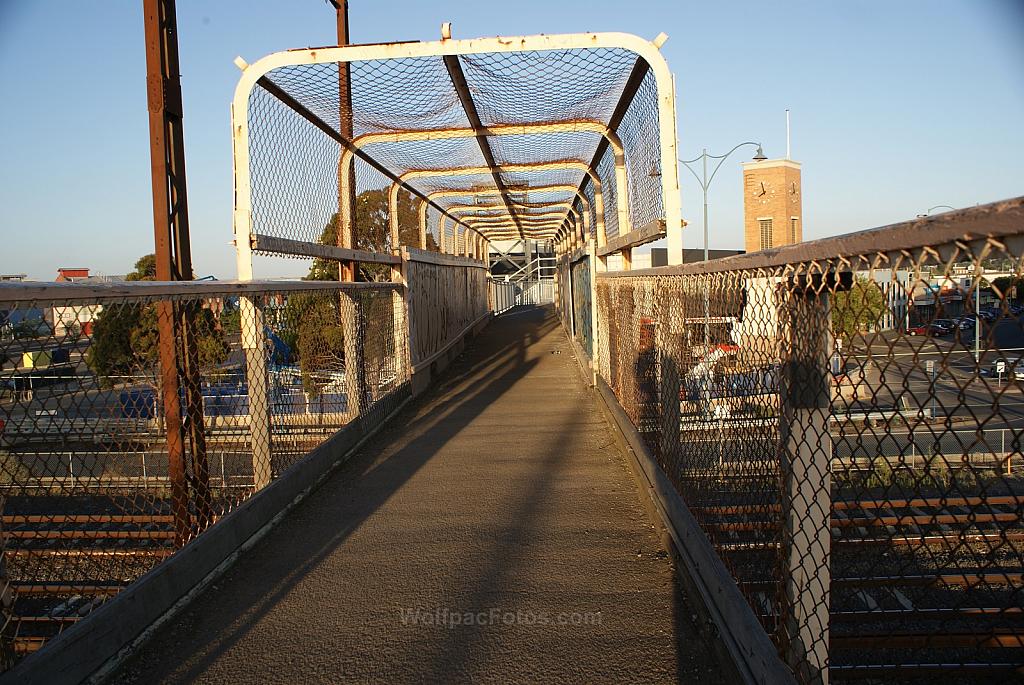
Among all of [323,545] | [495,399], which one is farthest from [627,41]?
[495,399]

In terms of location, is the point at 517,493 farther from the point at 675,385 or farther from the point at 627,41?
the point at 627,41

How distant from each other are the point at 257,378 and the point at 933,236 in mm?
4213

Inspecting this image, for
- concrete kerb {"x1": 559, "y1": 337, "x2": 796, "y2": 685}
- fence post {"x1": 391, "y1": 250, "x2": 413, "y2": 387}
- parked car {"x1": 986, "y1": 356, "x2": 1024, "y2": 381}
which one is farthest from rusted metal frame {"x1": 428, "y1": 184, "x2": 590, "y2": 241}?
parked car {"x1": 986, "y1": 356, "x2": 1024, "y2": 381}

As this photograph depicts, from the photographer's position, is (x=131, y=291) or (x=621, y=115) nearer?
(x=131, y=291)

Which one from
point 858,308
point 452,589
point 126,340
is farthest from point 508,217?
point 858,308

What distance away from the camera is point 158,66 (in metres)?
6.87

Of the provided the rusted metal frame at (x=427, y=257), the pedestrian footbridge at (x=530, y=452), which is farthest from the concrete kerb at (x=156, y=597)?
the rusted metal frame at (x=427, y=257)

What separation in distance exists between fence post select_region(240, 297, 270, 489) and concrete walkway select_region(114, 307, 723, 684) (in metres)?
0.44

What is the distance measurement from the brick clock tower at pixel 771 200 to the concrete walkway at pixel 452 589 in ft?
113

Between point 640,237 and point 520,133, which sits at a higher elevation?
point 520,133

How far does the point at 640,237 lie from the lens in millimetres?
6387

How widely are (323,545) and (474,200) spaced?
12.7 metres

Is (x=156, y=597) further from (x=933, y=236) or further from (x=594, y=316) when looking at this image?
(x=594, y=316)

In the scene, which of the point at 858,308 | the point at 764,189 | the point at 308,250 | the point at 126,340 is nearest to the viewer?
the point at 858,308
